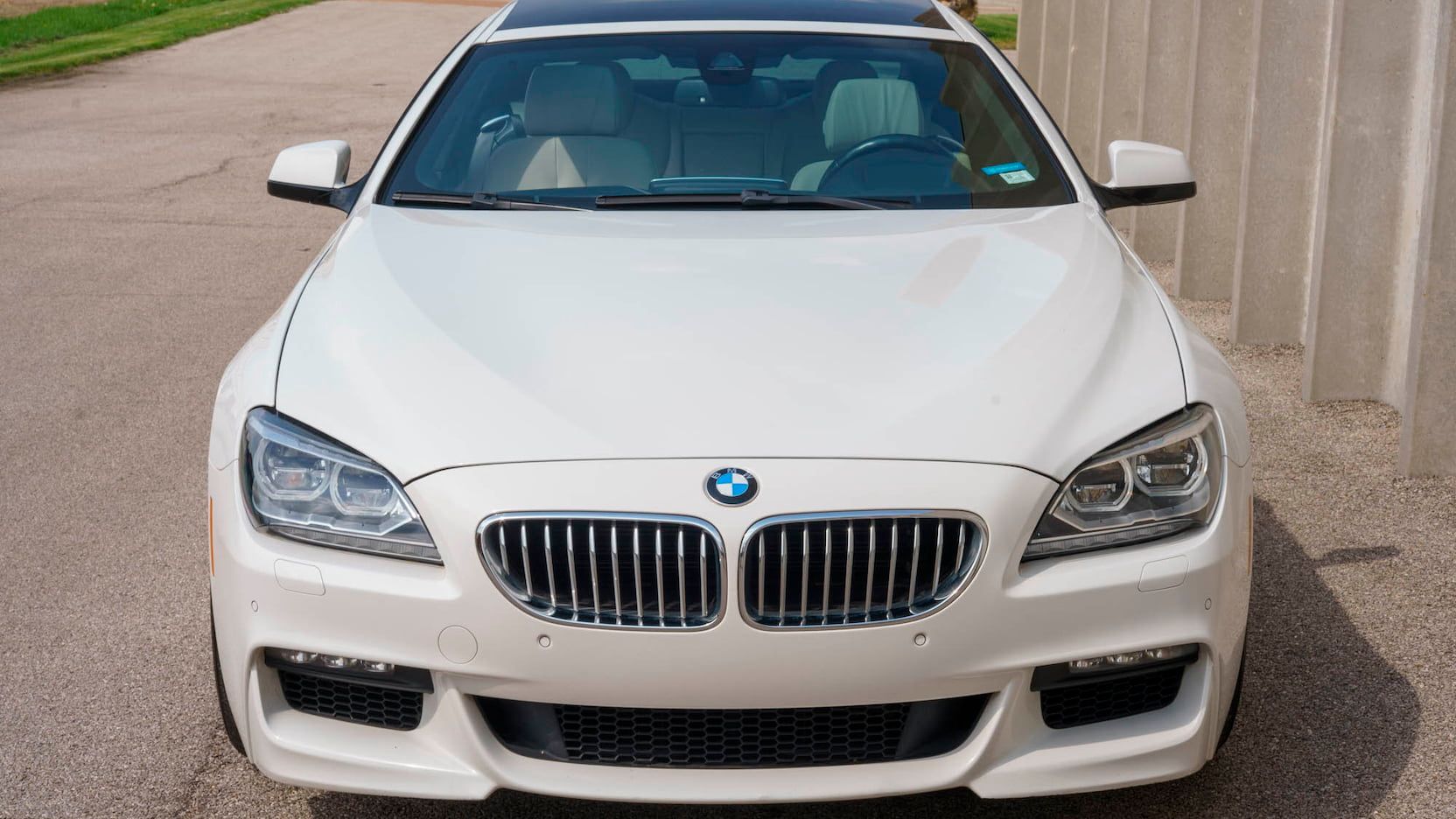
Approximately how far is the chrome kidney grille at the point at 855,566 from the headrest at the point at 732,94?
194 cm

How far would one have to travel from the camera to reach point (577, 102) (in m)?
3.99

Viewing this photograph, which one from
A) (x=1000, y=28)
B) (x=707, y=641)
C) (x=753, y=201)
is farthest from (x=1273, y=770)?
(x=1000, y=28)

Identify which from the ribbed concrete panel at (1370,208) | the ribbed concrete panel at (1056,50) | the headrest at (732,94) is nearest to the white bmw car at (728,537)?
the headrest at (732,94)

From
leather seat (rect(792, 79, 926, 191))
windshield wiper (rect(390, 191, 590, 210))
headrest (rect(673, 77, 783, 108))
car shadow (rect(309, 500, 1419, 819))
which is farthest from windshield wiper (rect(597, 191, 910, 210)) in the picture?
car shadow (rect(309, 500, 1419, 819))

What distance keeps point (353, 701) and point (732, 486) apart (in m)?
0.78

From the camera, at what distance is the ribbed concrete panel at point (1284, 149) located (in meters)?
6.54

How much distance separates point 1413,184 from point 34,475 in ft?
16.7

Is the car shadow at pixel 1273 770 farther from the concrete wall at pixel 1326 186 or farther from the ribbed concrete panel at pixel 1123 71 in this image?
the ribbed concrete panel at pixel 1123 71

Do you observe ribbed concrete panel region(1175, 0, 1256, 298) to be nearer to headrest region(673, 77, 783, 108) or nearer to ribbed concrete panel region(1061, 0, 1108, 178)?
ribbed concrete panel region(1061, 0, 1108, 178)

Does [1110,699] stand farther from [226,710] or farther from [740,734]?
[226,710]

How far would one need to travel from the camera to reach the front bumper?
2.39 meters

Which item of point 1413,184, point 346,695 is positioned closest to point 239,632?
point 346,695

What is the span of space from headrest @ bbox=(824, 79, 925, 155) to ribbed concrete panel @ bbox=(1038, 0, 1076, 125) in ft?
29.5

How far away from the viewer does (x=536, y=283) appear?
3055mm
